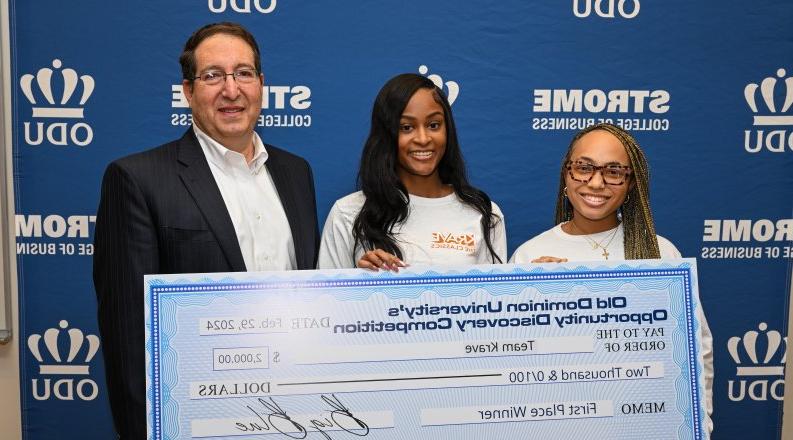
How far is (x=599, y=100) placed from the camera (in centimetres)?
324

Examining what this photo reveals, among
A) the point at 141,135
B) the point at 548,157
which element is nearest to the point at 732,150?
the point at 548,157

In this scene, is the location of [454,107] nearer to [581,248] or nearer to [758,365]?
[581,248]

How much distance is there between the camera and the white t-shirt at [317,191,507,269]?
244cm

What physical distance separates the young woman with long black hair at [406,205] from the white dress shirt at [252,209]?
0.76 feet

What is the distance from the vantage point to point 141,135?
3.18 meters

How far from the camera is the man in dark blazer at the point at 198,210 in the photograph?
2.00 meters

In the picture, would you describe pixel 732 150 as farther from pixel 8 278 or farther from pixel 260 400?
pixel 8 278

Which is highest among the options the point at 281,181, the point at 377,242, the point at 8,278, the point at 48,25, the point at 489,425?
the point at 48,25

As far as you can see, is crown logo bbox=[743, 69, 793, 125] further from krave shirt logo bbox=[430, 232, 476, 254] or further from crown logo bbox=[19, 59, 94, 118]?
crown logo bbox=[19, 59, 94, 118]

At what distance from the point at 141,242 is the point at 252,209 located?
380 millimetres

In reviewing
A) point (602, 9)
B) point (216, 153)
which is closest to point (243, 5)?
point (216, 153)

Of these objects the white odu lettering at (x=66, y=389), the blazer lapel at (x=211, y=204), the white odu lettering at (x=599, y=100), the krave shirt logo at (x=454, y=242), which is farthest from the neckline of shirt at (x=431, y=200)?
the white odu lettering at (x=66, y=389)

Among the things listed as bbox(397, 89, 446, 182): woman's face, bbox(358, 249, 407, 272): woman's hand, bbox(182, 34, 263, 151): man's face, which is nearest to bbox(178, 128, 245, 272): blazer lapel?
bbox(182, 34, 263, 151): man's face

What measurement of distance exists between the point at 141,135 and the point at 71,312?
89 centimetres
